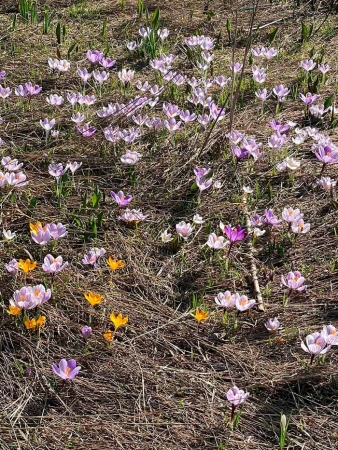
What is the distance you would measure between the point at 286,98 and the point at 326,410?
2.28 meters

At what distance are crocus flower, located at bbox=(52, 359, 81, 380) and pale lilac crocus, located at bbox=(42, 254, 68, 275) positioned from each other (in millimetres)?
470

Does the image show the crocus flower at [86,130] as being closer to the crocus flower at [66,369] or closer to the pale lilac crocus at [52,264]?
the pale lilac crocus at [52,264]

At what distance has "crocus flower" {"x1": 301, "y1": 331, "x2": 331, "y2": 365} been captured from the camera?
8.18ft

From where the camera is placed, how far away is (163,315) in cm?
279

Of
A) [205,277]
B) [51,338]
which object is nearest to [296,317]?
[205,277]

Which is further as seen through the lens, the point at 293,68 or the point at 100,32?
the point at 100,32

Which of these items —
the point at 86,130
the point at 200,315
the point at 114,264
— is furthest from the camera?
the point at 86,130

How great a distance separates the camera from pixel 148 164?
3631 millimetres

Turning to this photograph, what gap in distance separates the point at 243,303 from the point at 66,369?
2.30 feet

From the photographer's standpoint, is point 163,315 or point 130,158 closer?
point 163,315

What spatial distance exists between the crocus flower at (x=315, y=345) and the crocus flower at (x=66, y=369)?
2.53 feet

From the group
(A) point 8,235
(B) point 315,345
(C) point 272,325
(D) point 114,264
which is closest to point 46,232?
(A) point 8,235

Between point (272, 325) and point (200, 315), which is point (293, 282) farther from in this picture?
point (200, 315)

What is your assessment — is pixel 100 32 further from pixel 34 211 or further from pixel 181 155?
pixel 34 211
